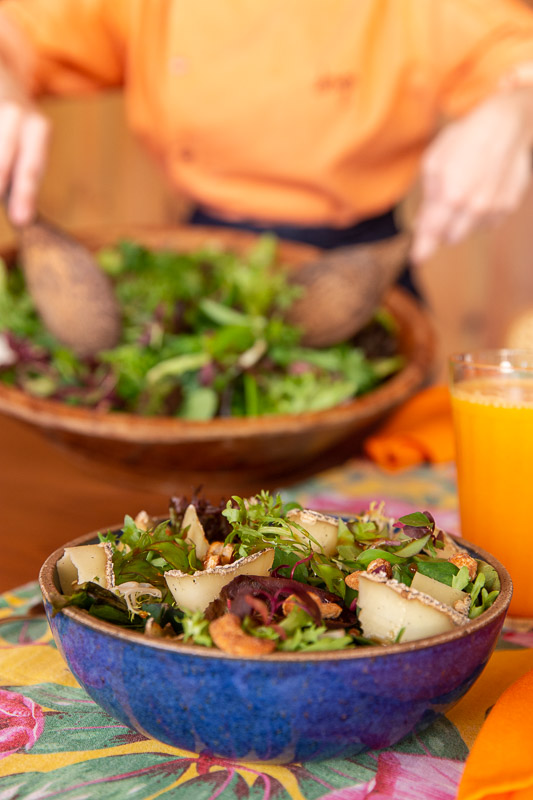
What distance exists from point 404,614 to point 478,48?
5.16 feet

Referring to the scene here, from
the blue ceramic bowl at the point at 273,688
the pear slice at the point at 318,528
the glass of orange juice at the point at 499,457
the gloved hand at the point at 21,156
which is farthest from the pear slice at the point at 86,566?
the gloved hand at the point at 21,156

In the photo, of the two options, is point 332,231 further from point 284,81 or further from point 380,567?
point 380,567

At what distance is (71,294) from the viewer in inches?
51.8

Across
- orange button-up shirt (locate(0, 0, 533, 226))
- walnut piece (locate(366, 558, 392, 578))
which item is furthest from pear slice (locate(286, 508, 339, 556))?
orange button-up shirt (locate(0, 0, 533, 226))

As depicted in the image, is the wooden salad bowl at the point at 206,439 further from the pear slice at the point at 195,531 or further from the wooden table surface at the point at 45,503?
the pear slice at the point at 195,531

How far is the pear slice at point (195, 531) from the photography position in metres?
0.59

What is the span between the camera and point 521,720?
54cm

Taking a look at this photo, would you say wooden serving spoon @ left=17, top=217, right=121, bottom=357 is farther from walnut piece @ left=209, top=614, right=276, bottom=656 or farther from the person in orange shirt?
walnut piece @ left=209, top=614, right=276, bottom=656

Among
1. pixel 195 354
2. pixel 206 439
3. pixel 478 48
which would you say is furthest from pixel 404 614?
pixel 478 48

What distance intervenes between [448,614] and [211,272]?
3.99 ft

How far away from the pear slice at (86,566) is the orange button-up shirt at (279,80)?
59.8 inches

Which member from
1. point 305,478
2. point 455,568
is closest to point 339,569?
point 455,568

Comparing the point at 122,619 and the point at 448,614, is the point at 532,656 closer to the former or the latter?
the point at 448,614

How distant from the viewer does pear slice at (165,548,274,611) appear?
506 millimetres
